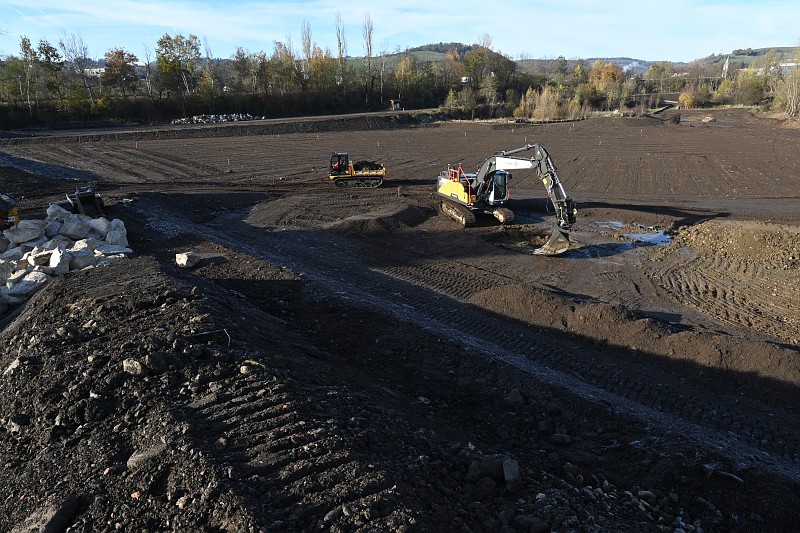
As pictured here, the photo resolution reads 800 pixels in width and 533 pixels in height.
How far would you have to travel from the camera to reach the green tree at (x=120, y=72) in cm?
5475

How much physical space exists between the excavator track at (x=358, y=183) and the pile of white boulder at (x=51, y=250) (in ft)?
40.6

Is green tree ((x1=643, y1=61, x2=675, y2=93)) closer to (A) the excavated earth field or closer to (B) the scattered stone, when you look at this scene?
(A) the excavated earth field

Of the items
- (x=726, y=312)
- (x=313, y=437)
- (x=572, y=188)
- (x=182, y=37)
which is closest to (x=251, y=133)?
(x=182, y=37)

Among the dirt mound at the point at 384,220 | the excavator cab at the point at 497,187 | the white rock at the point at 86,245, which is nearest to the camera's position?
the white rock at the point at 86,245

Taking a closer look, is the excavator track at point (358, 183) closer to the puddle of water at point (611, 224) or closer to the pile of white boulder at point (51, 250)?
the puddle of water at point (611, 224)

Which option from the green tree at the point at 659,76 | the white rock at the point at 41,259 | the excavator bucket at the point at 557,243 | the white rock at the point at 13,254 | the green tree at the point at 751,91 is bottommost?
the excavator bucket at the point at 557,243

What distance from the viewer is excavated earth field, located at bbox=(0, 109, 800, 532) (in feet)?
15.4

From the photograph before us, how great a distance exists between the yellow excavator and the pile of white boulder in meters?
11.8

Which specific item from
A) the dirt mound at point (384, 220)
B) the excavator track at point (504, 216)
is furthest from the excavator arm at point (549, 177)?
the dirt mound at point (384, 220)

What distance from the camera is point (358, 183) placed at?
25.5 meters

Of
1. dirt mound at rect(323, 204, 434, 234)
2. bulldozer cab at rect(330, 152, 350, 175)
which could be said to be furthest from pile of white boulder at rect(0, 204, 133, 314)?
bulldozer cab at rect(330, 152, 350, 175)

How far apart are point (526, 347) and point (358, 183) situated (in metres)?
16.9

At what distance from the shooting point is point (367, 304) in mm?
11148

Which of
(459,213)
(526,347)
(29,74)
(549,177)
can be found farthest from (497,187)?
(29,74)
